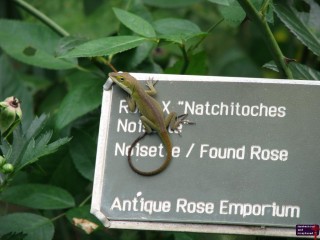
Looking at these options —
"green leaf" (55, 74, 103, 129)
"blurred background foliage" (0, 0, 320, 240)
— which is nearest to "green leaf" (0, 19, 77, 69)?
"blurred background foliage" (0, 0, 320, 240)

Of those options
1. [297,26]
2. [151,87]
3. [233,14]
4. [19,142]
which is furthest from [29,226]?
[297,26]

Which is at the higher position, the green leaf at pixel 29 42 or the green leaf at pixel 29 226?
→ the green leaf at pixel 29 42

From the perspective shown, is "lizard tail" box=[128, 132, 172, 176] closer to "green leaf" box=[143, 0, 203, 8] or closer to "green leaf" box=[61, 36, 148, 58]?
"green leaf" box=[61, 36, 148, 58]

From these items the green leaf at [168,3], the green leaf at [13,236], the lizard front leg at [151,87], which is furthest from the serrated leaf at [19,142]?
the green leaf at [168,3]

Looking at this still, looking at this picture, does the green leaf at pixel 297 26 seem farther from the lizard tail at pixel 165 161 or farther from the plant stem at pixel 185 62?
the lizard tail at pixel 165 161

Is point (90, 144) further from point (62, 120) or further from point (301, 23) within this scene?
point (301, 23)

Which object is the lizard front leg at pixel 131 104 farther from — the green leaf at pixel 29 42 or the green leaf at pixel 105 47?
the green leaf at pixel 29 42

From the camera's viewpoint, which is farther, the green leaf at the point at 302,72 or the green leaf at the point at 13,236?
the green leaf at the point at 302,72

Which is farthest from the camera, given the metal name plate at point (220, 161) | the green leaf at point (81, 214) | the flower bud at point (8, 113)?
the green leaf at point (81, 214)

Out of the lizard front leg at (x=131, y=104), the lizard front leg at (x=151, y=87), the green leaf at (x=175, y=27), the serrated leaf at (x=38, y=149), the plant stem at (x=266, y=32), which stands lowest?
the serrated leaf at (x=38, y=149)

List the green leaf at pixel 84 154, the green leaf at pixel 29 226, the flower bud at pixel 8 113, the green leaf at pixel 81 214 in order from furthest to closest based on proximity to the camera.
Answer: the green leaf at pixel 84 154, the green leaf at pixel 81 214, the green leaf at pixel 29 226, the flower bud at pixel 8 113
